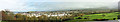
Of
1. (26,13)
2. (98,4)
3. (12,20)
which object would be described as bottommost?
(12,20)

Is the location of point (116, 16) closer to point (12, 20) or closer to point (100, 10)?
point (100, 10)

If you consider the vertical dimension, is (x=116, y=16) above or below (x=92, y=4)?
below

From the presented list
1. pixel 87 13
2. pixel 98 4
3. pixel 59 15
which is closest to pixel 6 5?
pixel 59 15

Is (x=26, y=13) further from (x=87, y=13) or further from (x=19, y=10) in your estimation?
(x=87, y=13)

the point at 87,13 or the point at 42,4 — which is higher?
the point at 42,4

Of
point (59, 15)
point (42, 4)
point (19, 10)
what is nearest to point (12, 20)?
point (19, 10)

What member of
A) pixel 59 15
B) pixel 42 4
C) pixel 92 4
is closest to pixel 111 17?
pixel 92 4

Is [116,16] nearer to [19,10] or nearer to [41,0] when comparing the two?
[41,0]
